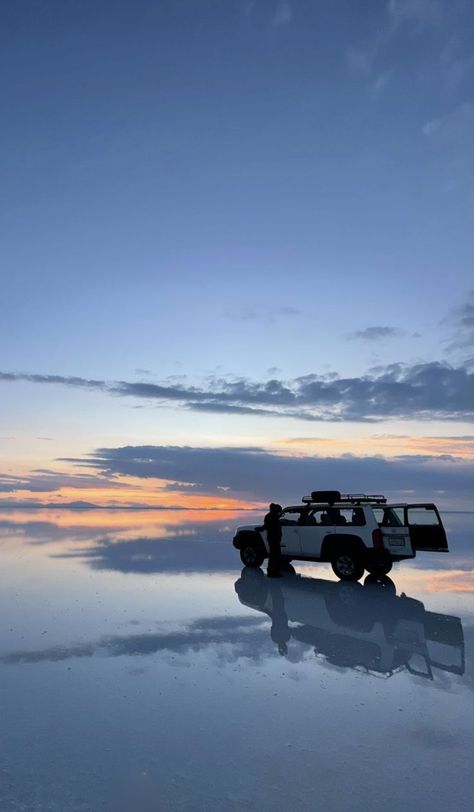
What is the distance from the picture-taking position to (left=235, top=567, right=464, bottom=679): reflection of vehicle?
24.7 ft

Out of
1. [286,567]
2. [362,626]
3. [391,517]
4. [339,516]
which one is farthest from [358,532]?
[362,626]

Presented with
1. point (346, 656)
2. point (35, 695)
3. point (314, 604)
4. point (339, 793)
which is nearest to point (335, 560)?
point (314, 604)

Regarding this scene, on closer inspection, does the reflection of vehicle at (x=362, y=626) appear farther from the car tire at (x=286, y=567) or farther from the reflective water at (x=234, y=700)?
the car tire at (x=286, y=567)

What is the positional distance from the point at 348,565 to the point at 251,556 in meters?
3.72

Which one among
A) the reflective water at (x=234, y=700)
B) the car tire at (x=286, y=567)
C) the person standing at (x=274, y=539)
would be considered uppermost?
the person standing at (x=274, y=539)

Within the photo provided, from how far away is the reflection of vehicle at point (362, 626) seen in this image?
7.54 metres

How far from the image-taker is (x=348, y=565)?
1411 cm

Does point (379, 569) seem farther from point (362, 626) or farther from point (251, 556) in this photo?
point (362, 626)

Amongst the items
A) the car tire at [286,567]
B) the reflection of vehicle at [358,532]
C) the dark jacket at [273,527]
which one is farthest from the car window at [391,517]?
the car tire at [286,567]

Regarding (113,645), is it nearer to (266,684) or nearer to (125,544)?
(266,684)

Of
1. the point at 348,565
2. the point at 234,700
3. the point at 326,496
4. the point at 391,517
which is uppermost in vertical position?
the point at 326,496

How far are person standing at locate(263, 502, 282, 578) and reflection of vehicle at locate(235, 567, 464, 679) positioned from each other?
818 millimetres

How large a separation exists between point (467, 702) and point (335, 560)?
27.2 feet

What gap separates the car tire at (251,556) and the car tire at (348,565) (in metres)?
2.95
